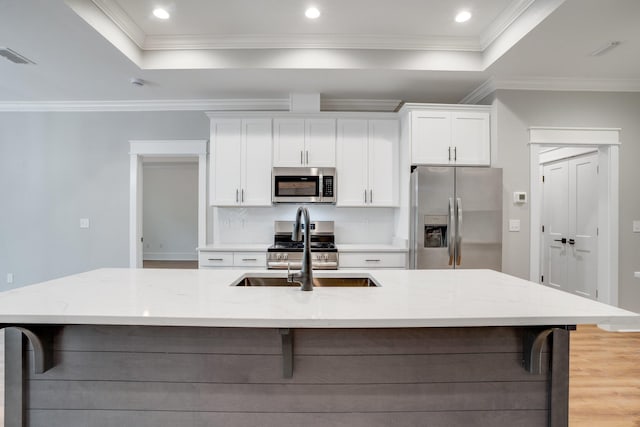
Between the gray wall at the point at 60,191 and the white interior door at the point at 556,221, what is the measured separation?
231 inches

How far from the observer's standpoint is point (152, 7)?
2.60 m

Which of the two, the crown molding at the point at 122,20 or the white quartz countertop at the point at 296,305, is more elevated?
the crown molding at the point at 122,20

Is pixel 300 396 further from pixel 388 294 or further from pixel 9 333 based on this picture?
pixel 9 333

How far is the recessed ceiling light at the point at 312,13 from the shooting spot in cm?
260

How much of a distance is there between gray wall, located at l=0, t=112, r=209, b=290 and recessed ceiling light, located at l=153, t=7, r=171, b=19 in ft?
6.43

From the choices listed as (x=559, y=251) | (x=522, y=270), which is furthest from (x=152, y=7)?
(x=559, y=251)

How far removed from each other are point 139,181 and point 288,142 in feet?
6.53

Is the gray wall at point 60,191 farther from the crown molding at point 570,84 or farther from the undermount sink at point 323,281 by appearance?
the crown molding at point 570,84

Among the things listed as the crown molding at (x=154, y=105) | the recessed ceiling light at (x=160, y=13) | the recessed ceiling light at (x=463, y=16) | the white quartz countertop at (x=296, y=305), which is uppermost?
the recessed ceiling light at (x=463, y=16)

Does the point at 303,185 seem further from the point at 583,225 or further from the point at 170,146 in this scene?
the point at 583,225

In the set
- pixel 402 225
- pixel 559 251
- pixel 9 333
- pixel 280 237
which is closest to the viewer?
pixel 9 333

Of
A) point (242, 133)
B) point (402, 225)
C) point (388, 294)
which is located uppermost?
Result: point (242, 133)

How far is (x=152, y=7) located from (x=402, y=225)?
121 inches

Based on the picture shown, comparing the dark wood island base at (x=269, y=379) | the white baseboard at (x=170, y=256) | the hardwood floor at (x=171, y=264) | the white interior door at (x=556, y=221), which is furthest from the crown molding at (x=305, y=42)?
the white baseboard at (x=170, y=256)
